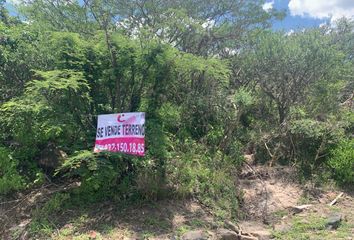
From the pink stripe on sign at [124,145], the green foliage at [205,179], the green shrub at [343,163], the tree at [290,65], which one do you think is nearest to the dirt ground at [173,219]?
the green foliage at [205,179]

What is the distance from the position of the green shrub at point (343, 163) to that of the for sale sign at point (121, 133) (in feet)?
13.6

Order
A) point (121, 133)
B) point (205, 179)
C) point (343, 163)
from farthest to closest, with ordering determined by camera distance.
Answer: point (343, 163), point (205, 179), point (121, 133)

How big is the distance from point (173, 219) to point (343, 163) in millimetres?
3817

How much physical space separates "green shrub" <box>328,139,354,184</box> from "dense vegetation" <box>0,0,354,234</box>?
2cm

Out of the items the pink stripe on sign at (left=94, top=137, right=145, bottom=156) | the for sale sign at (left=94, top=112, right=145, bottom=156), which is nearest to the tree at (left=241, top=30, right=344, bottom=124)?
the for sale sign at (left=94, top=112, right=145, bottom=156)

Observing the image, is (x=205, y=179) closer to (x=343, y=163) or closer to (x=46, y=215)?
(x=46, y=215)

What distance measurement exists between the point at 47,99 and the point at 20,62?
1378mm

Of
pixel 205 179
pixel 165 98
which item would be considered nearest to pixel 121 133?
pixel 165 98

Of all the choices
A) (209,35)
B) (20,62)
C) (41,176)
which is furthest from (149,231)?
(209,35)

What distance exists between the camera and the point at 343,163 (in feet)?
23.4

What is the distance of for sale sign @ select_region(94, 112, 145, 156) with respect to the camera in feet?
17.8

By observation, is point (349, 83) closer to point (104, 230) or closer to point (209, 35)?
point (209, 35)

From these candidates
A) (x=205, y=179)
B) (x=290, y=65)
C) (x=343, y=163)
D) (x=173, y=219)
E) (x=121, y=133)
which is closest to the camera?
(x=173, y=219)

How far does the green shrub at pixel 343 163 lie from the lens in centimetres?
708
